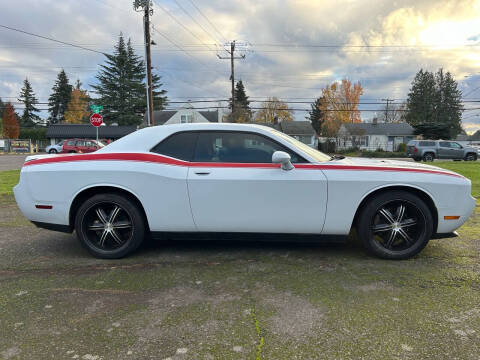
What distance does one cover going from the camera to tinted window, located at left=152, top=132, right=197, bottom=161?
3326mm

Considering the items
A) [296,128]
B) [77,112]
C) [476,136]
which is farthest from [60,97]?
[476,136]

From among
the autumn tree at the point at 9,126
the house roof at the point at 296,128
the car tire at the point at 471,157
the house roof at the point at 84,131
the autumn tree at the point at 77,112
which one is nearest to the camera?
the car tire at the point at 471,157

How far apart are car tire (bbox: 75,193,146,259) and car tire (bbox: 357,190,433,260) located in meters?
2.36

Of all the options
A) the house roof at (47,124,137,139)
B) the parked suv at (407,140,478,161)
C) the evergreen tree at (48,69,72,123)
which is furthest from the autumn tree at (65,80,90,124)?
the parked suv at (407,140,478,161)

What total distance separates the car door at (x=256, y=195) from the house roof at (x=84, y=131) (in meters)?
46.8

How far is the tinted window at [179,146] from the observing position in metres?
3.33

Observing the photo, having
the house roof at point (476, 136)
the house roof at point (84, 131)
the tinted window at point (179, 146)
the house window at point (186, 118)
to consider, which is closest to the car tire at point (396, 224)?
the tinted window at point (179, 146)

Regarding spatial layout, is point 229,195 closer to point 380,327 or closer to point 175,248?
point 175,248

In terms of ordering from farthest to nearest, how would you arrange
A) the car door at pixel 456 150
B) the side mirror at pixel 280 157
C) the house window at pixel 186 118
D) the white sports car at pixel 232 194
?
1. the house window at pixel 186 118
2. the car door at pixel 456 150
3. the white sports car at pixel 232 194
4. the side mirror at pixel 280 157

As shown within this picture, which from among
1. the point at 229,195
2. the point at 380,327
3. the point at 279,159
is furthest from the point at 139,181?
the point at 380,327

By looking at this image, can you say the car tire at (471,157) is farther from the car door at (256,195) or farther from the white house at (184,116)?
the white house at (184,116)

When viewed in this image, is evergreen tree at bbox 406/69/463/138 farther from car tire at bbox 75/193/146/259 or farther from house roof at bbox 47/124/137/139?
car tire at bbox 75/193/146/259

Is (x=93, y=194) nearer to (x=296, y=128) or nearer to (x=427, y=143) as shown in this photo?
(x=427, y=143)

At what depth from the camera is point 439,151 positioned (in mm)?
21500
